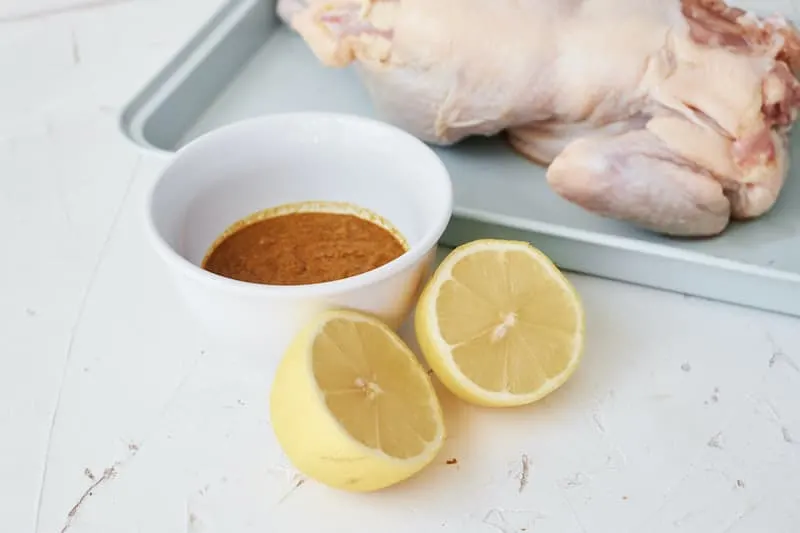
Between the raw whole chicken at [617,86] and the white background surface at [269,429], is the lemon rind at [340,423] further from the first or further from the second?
the raw whole chicken at [617,86]

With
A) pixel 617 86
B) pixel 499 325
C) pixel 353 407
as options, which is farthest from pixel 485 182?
pixel 353 407

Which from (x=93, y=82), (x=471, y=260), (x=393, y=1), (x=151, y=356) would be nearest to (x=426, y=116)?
(x=393, y=1)

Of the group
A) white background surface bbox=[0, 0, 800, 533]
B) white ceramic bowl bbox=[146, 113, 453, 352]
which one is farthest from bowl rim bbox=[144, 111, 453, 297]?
white background surface bbox=[0, 0, 800, 533]

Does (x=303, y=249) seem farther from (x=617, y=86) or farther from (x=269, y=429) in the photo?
(x=617, y=86)

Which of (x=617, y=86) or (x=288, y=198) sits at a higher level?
(x=617, y=86)

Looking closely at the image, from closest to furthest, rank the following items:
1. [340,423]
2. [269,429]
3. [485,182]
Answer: [340,423] < [269,429] < [485,182]

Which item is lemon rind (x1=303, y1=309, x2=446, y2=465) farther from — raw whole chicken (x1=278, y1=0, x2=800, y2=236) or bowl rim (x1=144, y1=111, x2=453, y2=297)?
raw whole chicken (x1=278, y1=0, x2=800, y2=236)
